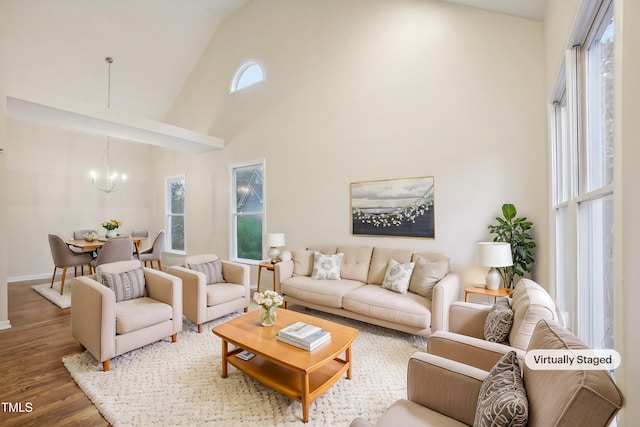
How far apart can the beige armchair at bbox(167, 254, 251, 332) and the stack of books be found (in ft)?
4.56

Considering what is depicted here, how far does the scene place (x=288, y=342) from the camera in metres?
2.19

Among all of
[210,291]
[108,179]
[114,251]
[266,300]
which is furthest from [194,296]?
[108,179]

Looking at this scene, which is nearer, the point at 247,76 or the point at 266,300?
the point at 266,300

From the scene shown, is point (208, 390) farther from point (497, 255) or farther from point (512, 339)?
point (497, 255)

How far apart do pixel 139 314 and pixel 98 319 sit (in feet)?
1.05

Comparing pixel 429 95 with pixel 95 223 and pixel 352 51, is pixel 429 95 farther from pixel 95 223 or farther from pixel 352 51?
pixel 95 223

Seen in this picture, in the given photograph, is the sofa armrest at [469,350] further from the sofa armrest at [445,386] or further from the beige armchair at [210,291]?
the beige armchair at [210,291]

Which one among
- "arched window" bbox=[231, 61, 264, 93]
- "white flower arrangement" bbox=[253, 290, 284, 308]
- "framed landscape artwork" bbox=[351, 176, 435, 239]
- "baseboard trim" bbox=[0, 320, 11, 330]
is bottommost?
"baseboard trim" bbox=[0, 320, 11, 330]

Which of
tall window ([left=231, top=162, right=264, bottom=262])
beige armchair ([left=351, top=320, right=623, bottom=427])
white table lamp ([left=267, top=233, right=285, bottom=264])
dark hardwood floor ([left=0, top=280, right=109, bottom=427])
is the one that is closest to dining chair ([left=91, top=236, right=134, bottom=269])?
dark hardwood floor ([left=0, top=280, right=109, bottom=427])

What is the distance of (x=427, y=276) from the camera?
319 cm

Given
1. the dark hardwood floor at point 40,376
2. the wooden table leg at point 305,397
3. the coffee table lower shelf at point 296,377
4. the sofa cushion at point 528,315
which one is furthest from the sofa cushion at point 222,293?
the sofa cushion at point 528,315

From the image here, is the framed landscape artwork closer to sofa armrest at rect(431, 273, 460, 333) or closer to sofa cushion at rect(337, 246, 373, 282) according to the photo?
sofa cushion at rect(337, 246, 373, 282)

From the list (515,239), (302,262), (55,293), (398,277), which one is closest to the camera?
(515,239)

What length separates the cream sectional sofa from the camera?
2.87m
